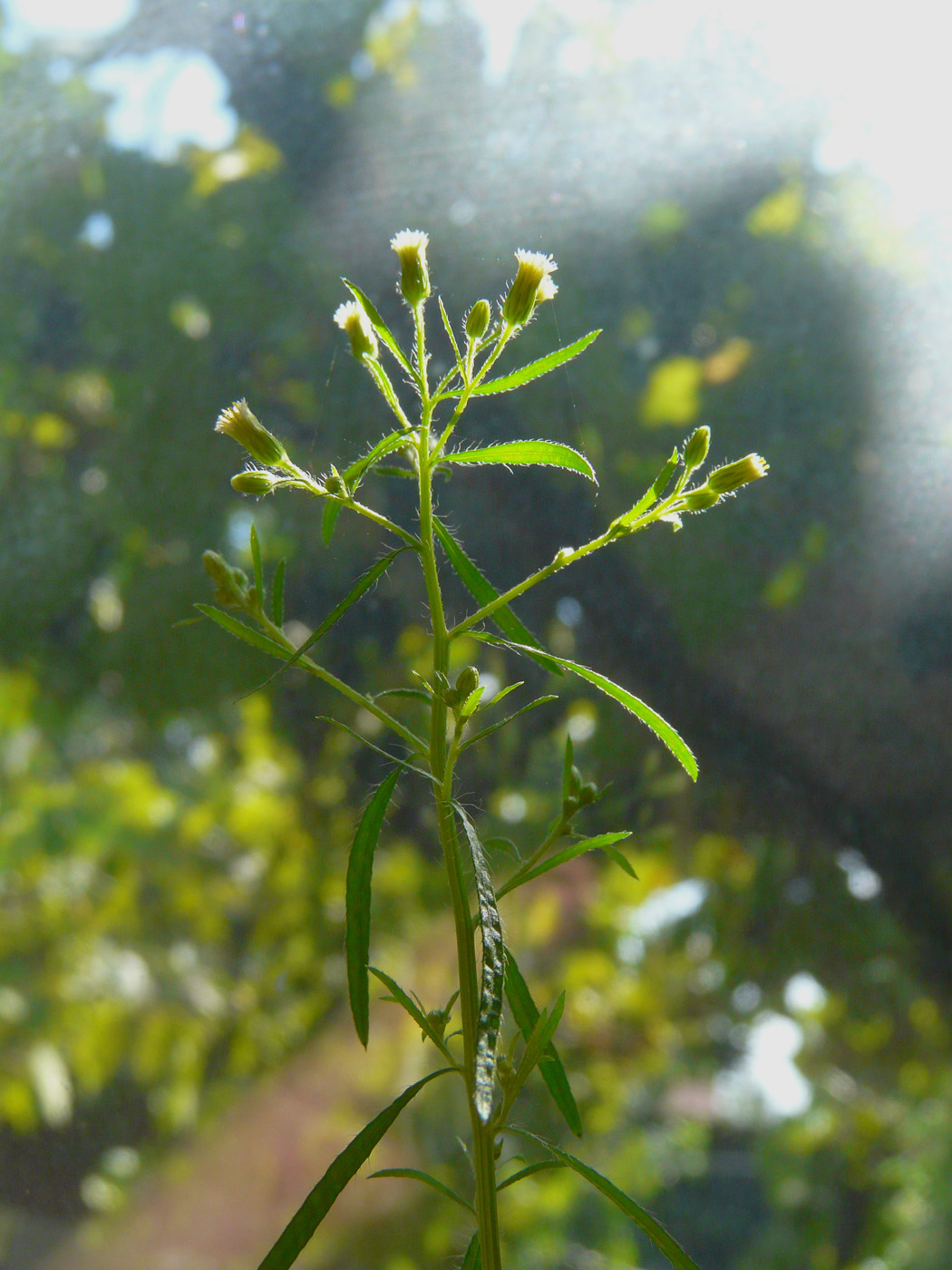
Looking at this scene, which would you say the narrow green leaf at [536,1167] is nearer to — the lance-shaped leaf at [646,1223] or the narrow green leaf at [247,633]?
the lance-shaped leaf at [646,1223]

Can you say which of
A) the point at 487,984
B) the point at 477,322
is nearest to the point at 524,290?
the point at 477,322

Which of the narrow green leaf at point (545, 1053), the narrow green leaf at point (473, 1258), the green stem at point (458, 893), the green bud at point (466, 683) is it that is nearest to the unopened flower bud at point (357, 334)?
the green stem at point (458, 893)

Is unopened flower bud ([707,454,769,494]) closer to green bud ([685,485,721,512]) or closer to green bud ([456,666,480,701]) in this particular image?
green bud ([685,485,721,512])

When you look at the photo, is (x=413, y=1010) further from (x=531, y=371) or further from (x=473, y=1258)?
(x=531, y=371)

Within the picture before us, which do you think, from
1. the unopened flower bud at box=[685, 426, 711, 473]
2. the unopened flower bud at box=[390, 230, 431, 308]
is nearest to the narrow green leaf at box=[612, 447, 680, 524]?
the unopened flower bud at box=[685, 426, 711, 473]

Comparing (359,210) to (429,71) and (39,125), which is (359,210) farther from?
(39,125)


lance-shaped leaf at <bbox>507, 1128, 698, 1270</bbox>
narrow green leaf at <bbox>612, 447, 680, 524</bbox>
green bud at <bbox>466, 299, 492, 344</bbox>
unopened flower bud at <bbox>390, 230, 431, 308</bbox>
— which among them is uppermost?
unopened flower bud at <bbox>390, 230, 431, 308</bbox>
